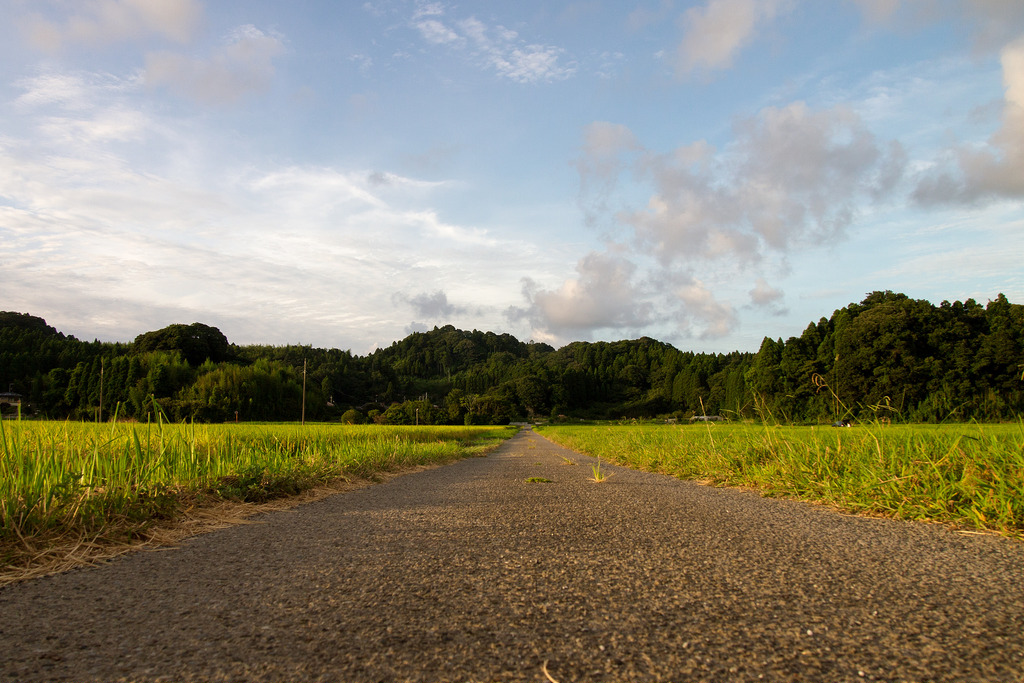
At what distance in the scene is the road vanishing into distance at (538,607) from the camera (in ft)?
4.46

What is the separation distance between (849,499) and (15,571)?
17.9 feet

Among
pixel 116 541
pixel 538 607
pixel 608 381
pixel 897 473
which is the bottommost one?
pixel 116 541

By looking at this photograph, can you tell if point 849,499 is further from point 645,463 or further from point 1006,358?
point 1006,358

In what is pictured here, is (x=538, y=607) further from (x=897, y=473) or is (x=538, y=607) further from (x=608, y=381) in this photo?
(x=608, y=381)

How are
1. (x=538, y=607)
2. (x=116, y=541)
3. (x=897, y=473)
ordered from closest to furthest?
(x=538, y=607) < (x=116, y=541) < (x=897, y=473)

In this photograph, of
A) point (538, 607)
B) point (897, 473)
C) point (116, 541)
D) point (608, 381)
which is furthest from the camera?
point (608, 381)

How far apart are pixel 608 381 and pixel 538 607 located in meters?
118

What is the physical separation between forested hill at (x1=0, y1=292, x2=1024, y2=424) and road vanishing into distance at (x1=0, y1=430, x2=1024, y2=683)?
82.7 inches

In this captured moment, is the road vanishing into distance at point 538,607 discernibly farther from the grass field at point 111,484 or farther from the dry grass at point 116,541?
the grass field at point 111,484

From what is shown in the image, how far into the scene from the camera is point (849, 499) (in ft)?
13.5

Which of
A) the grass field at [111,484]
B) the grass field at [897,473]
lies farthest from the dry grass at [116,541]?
the grass field at [897,473]

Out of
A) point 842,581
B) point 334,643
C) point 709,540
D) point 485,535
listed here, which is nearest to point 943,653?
point 842,581

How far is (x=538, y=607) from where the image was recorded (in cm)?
182

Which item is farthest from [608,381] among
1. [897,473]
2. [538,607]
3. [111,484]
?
[538,607]
